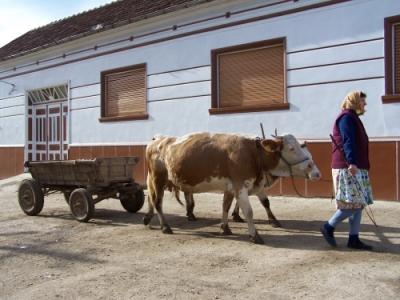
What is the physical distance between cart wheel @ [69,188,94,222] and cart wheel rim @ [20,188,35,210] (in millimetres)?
1232

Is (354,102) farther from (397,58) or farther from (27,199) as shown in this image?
(27,199)

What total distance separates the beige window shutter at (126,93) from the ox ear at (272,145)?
7991 millimetres

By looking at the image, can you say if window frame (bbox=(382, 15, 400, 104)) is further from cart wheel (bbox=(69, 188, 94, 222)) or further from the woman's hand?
cart wheel (bbox=(69, 188, 94, 222))

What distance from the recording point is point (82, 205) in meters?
8.35

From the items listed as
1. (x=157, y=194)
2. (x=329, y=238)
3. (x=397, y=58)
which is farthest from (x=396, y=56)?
(x=157, y=194)

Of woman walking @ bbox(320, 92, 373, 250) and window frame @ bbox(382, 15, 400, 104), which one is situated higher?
window frame @ bbox(382, 15, 400, 104)

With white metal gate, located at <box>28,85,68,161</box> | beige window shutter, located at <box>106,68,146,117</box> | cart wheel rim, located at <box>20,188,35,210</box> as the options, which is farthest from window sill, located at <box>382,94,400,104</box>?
white metal gate, located at <box>28,85,68,161</box>

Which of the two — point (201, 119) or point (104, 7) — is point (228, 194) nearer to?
point (201, 119)

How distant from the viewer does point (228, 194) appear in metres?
6.90

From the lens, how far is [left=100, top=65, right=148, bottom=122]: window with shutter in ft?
46.1

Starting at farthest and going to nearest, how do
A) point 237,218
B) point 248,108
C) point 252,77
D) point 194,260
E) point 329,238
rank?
point 252,77
point 248,108
point 237,218
point 329,238
point 194,260

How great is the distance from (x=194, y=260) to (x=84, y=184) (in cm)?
371

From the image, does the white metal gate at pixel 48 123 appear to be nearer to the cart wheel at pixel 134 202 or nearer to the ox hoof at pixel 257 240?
the cart wheel at pixel 134 202

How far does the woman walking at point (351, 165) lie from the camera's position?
5.42m
